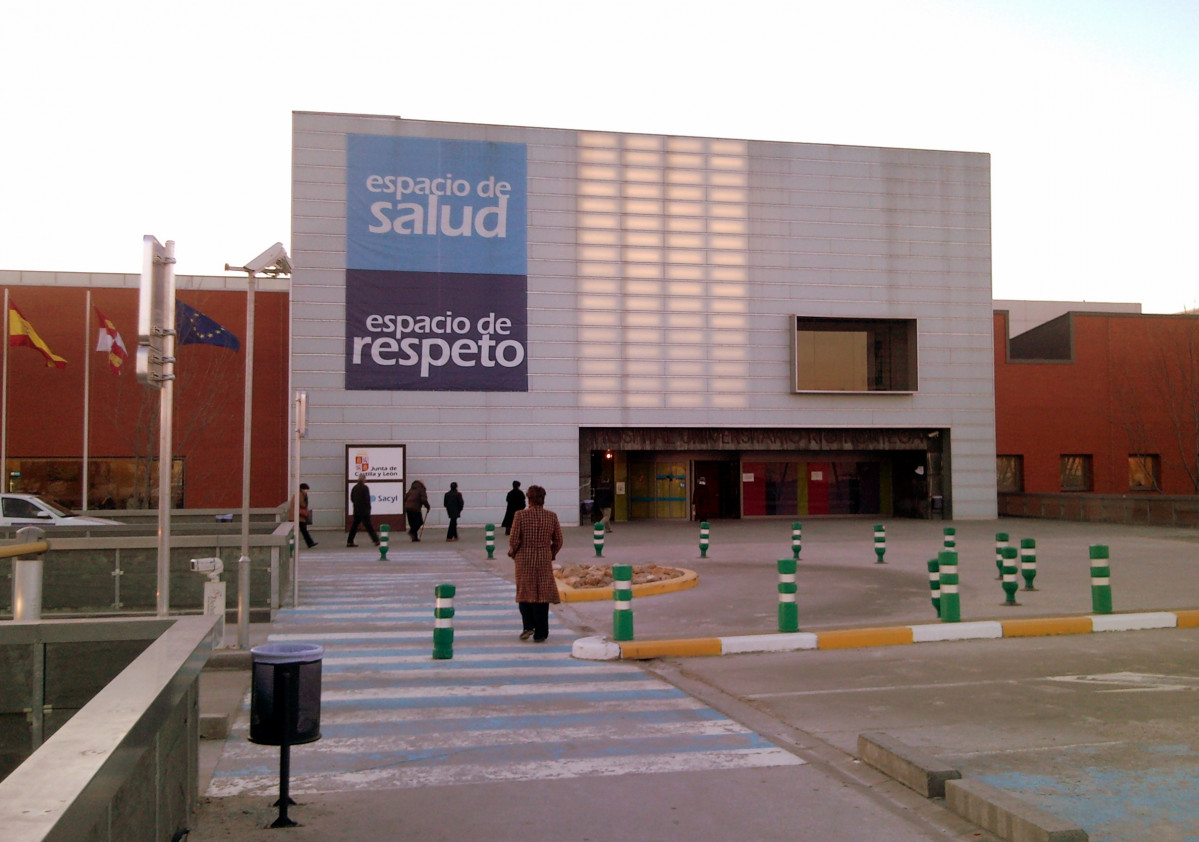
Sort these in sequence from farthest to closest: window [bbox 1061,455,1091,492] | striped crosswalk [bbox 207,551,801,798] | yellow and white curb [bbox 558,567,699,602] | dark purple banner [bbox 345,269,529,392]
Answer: window [bbox 1061,455,1091,492], dark purple banner [bbox 345,269,529,392], yellow and white curb [bbox 558,567,699,602], striped crosswalk [bbox 207,551,801,798]

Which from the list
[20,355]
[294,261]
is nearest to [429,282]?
[294,261]

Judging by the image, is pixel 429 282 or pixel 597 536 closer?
pixel 597 536

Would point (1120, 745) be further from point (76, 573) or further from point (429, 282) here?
point (429, 282)

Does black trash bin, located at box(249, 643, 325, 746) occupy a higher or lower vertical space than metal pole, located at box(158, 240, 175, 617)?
lower

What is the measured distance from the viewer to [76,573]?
13.3 m

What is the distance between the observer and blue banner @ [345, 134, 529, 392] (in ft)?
108

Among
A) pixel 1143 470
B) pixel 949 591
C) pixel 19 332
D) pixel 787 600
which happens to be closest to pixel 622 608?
pixel 787 600

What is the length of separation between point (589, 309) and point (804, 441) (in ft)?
30.3

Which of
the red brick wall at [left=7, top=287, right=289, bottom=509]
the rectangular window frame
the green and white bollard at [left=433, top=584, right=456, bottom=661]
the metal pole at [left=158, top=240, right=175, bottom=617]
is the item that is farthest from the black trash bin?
the rectangular window frame

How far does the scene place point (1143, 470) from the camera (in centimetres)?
4225

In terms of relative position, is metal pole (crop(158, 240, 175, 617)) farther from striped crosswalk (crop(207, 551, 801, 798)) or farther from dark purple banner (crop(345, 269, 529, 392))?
dark purple banner (crop(345, 269, 529, 392))

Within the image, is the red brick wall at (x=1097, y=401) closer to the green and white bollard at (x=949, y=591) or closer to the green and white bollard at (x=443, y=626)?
the green and white bollard at (x=949, y=591)

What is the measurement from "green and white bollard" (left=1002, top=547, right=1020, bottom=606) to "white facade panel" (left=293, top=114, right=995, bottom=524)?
21.0m

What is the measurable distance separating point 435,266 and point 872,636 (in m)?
24.6
